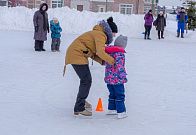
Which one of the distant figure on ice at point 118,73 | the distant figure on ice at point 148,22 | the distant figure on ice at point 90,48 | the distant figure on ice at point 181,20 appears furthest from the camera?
the distant figure on ice at point 181,20

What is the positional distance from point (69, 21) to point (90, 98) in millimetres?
17802

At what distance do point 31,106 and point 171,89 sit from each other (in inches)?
127

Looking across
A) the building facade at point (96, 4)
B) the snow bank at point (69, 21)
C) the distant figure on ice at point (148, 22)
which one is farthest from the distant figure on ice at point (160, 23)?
the building facade at point (96, 4)

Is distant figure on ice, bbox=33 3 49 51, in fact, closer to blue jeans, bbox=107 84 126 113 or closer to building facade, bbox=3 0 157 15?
blue jeans, bbox=107 84 126 113

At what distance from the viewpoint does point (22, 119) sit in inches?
244

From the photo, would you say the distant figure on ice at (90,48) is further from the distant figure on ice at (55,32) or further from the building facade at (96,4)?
the building facade at (96,4)

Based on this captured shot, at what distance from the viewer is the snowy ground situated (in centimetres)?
595

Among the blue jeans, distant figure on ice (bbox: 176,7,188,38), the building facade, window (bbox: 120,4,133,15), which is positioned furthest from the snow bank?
the blue jeans

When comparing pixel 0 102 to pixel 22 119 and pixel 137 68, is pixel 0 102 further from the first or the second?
pixel 137 68

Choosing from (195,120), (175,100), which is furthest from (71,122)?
(175,100)

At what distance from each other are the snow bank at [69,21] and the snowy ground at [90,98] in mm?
11281

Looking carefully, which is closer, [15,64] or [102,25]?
[102,25]

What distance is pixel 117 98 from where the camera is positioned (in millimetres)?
6359

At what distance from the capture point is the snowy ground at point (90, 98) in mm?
5953
